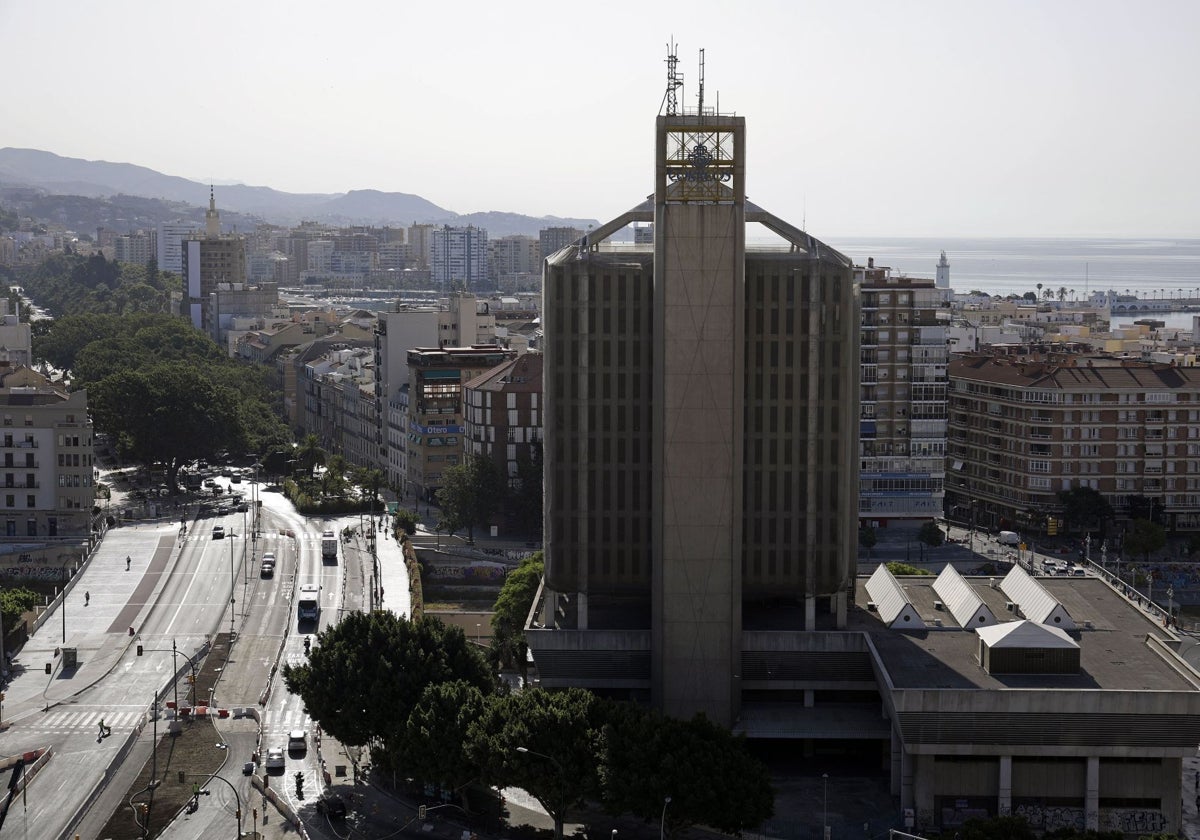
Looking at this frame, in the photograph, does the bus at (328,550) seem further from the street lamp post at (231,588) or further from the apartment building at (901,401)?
the apartment building at (901,401)

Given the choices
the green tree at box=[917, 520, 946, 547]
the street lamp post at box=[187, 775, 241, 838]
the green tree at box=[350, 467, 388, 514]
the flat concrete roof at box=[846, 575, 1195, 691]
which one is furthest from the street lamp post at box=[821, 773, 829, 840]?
the green tree at box=[350, 467, 388, 514]

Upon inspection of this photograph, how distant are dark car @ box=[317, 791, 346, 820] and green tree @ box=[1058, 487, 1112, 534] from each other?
63116mm

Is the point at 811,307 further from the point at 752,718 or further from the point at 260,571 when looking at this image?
the point at 260,571

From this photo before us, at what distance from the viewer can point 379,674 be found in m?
62.2

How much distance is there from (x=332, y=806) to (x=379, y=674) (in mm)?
4906

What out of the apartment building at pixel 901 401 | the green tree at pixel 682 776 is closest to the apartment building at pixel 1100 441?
the apartment building at pixel 901 401

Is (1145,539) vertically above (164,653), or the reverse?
(1145,539)

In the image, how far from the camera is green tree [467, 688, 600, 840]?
55.5 m

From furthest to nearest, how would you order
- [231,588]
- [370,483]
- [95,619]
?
[370,483] < [231,588] < [95,619]

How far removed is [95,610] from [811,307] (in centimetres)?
4227

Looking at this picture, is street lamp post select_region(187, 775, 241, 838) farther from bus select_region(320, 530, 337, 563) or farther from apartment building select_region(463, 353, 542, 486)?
apartment building select_region(463, 353, 542, 486)

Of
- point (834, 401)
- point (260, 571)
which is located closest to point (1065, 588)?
point (834, 401)

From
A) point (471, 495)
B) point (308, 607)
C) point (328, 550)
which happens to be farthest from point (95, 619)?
point (471, 495)

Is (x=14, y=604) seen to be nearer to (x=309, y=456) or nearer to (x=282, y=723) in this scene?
(x=282, y=723)
